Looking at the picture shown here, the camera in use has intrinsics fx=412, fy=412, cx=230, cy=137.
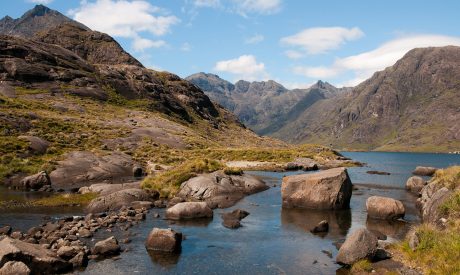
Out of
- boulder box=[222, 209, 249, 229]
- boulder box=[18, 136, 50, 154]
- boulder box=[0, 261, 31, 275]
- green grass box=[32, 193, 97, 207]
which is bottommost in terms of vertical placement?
boulder box=[222, 209, 249, 229]

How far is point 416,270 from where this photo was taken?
25.0 meters

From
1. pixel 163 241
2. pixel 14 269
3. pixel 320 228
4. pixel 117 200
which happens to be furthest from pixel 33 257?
pixel 320 228

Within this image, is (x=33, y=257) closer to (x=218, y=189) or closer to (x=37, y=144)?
(x=218, y=189)

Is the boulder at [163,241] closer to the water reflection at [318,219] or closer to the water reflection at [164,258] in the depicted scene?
the water reflection at [164,258]

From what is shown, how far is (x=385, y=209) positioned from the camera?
43.8 meters

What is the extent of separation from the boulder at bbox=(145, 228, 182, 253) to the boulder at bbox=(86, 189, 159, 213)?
644 inches

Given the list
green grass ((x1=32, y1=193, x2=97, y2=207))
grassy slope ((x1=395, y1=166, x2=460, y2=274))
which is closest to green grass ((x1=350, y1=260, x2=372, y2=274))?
grassy slope ((x1=395, y1=166, x2=460, y2=274))

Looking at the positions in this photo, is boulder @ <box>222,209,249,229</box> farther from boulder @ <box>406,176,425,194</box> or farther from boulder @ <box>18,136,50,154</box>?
boulder @ <box>18,136,50,154</box>

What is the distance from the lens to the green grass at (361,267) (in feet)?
85.9

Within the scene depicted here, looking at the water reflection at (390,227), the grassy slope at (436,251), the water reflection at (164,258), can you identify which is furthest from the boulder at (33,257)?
the water reflection at (390,227)

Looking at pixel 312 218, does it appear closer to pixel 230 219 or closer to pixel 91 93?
pixel 230 219

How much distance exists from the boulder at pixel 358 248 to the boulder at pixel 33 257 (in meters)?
18.4

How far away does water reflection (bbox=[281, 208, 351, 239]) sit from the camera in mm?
38866

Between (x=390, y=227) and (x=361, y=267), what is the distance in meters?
15.6
